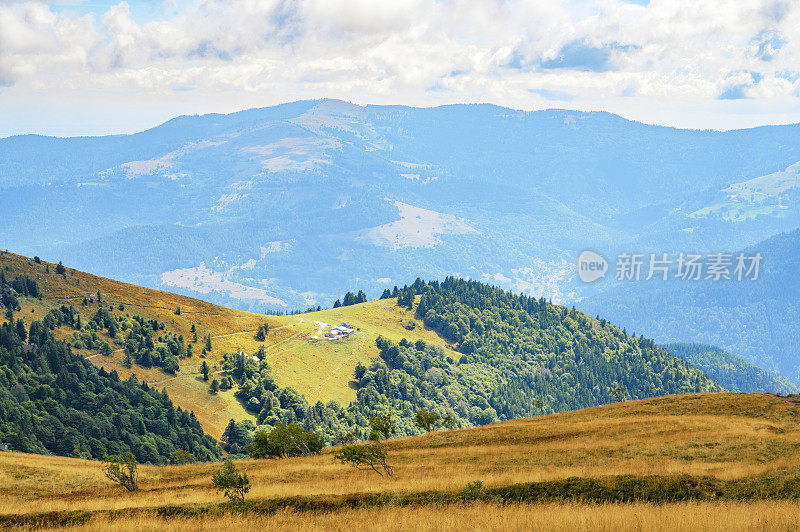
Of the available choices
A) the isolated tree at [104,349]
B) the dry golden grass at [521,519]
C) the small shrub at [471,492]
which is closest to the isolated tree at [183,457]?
the dry golden grass at [521,519]

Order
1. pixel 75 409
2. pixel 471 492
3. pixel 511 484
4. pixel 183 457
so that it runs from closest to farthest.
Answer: pixel 471 492
pixel 511 484
pixel 183 457
pixel 75 409

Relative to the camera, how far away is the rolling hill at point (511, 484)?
82.0 feet

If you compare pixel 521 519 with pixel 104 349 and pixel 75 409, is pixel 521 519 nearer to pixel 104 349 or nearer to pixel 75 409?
pixel 75 409

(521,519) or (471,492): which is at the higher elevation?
(521,519)

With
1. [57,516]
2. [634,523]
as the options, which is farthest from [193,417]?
[634,523]

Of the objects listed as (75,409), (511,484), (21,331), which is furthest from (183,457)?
(21,331)

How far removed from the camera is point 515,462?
45.8 metres

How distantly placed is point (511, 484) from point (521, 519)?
10.8m

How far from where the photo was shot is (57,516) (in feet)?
105

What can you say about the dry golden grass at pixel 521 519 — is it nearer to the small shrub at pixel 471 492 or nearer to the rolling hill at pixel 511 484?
the rolling hill at pixel 511 484

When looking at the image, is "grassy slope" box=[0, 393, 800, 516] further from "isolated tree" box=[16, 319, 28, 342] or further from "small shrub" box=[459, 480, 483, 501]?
"isolated tree" box=[16, 319, 28, 342]

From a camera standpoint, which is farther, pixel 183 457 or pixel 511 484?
pixel 183 457

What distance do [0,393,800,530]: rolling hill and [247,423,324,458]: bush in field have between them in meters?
8.58

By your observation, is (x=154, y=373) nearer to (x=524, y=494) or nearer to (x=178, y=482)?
(x=178, y=482)
